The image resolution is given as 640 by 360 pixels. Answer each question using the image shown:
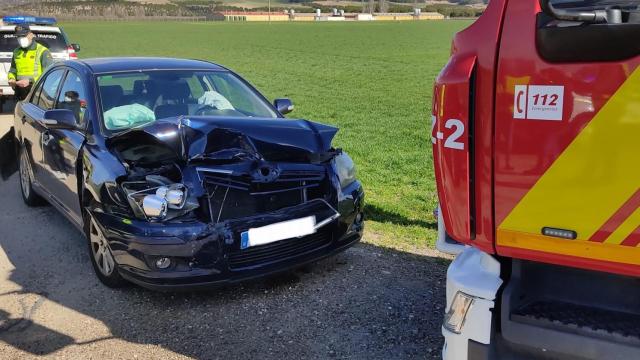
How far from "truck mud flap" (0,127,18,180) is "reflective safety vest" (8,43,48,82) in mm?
1243

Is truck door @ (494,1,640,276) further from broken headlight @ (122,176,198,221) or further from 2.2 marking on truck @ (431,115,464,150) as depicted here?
broken headlight @ (122,176,198,221)

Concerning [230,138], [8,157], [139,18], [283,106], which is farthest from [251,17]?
[230,138]

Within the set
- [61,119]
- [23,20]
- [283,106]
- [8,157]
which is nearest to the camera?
[61,119]

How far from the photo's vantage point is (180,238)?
11.8 feet

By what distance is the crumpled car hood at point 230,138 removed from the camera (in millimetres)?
3770

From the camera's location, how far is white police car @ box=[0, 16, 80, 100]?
1295 centimetres

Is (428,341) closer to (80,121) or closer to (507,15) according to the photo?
(507,15)

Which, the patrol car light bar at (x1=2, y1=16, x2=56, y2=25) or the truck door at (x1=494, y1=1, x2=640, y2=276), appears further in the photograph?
the patrol car light bar at (x1=2, y1=16, x2=56, y2=25)

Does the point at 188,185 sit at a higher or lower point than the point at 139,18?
lower

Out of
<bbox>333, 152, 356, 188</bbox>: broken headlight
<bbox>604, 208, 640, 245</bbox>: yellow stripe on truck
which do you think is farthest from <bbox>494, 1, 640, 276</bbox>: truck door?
<bbox>333, 152, 356, 188</bbox>: broken headlight

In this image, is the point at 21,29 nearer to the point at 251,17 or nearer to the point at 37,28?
the point at 37,28

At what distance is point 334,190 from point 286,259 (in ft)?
2.08

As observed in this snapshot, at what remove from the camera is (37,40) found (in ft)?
42.1

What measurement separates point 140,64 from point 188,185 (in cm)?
187
